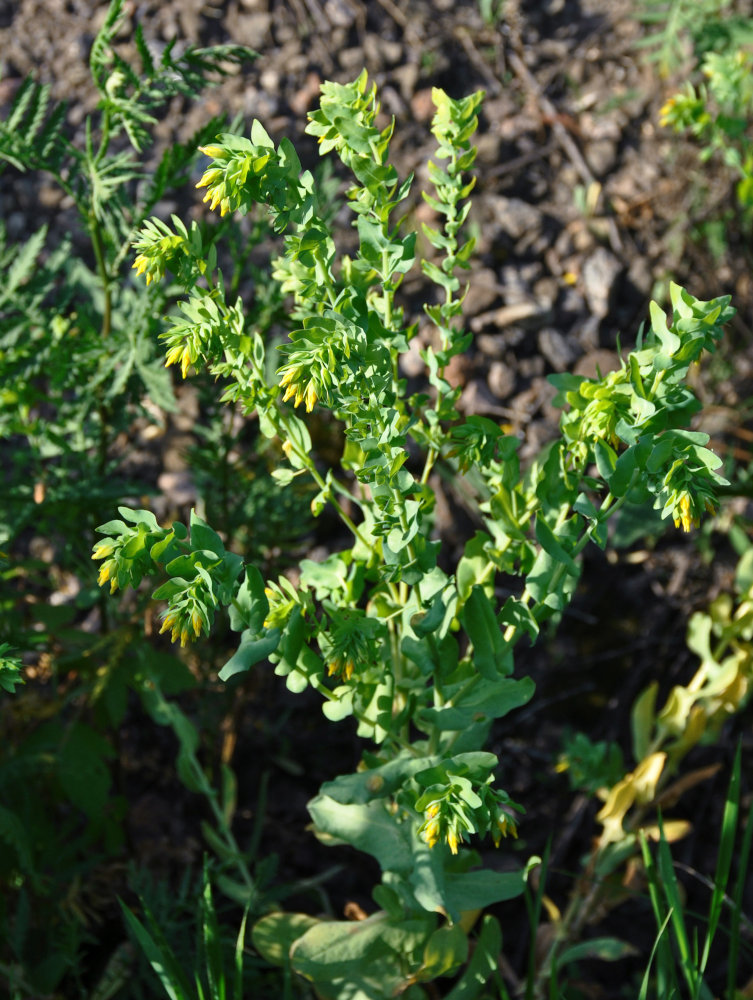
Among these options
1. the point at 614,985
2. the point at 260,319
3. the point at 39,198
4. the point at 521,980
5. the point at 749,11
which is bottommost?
the point at 614,985

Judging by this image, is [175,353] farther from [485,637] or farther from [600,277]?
[600,277]

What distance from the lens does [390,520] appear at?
118 centimetres

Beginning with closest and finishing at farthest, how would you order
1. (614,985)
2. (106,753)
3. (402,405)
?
1. (402,405)
2. (106,753)
3. (614,985)

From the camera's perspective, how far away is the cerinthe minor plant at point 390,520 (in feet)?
3.50

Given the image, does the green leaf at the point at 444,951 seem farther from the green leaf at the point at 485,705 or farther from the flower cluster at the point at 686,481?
the flower cluster at the point at 686,481

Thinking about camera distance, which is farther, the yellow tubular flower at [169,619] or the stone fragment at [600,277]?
the stone fragment at [600,277]

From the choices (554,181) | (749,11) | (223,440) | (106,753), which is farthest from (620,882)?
(749,11)

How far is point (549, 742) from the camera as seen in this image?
90.8 inches

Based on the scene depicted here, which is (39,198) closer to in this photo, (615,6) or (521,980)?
(615,6)

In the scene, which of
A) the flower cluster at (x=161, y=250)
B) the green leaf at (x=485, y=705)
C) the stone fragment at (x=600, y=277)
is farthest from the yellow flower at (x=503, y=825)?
the stone fragment at (x=600, y=277)

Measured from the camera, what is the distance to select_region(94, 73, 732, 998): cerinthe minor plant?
1.07 metres

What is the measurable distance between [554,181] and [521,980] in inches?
77.0

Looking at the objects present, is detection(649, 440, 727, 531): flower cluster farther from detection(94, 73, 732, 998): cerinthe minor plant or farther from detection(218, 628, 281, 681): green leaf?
detection(218, 628, 281, 681): green leaf

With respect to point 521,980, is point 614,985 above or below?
below
